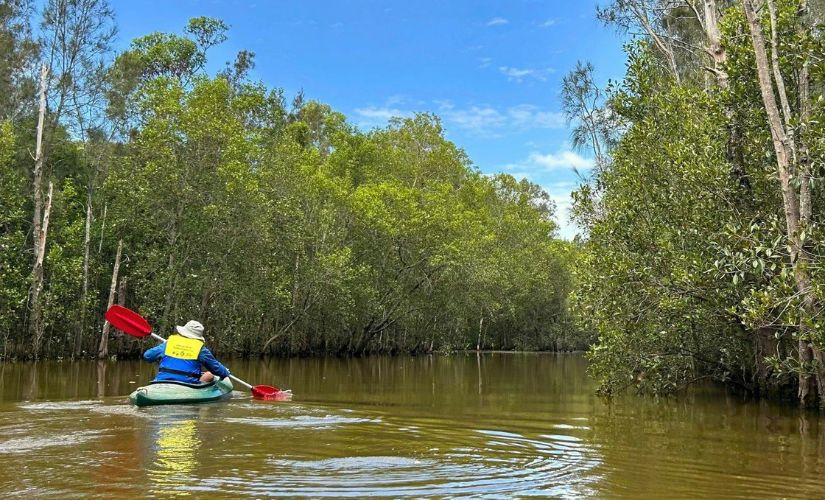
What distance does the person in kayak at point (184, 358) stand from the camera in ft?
34.2

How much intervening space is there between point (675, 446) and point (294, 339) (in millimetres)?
24298

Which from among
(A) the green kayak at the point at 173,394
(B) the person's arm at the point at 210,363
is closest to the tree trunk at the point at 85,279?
(B) the person's arm at the point at 210,363

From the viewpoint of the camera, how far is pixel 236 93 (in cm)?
3544

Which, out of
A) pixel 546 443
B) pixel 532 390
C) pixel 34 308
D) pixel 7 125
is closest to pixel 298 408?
pixel 546 443

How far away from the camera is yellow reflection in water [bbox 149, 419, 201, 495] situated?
5.12 m

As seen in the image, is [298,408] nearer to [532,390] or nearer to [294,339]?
[532,390]

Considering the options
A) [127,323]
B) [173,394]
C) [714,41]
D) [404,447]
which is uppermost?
[714,41]

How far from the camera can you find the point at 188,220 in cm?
2444

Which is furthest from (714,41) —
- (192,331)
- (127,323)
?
(127,323)

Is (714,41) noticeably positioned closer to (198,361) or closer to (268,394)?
(268,394)

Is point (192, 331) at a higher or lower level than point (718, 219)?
lower

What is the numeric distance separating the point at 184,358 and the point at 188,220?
48.6 feet

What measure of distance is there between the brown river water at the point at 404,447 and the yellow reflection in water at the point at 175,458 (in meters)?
0.02

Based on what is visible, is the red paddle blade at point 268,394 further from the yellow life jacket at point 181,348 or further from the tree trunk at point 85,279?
the tree trunk at point 85,279
